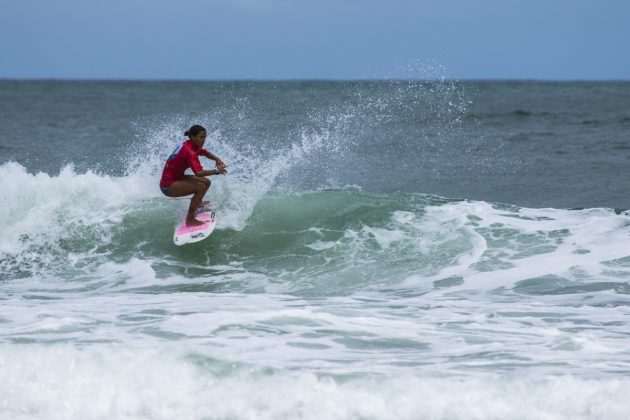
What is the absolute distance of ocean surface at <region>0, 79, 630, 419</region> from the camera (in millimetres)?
6258

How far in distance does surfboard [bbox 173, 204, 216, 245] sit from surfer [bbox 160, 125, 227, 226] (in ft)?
0.75

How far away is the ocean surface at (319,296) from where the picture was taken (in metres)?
6.26

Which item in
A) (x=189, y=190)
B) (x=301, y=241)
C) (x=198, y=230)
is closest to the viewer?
(x=189, y=190)

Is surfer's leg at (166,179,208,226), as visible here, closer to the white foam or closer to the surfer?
the surfer

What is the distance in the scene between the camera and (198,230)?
11578mm

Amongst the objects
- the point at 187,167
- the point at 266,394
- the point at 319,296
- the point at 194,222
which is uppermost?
the point at 187,167

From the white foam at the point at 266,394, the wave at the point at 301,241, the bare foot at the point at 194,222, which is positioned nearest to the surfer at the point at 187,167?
the bare foot at the point at 194,222

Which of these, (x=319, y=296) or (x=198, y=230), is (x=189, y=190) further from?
(x=319, y=296)

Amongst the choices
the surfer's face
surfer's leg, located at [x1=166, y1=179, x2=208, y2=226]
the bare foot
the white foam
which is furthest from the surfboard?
the white foam

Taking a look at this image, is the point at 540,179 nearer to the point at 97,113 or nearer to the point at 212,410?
the point at 212,410

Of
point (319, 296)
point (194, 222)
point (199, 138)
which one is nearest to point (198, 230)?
point (194, 222)

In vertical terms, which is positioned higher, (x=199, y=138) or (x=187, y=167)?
(x=199, y=138)

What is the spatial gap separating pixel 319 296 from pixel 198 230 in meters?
2.75

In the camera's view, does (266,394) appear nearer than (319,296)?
Yes
